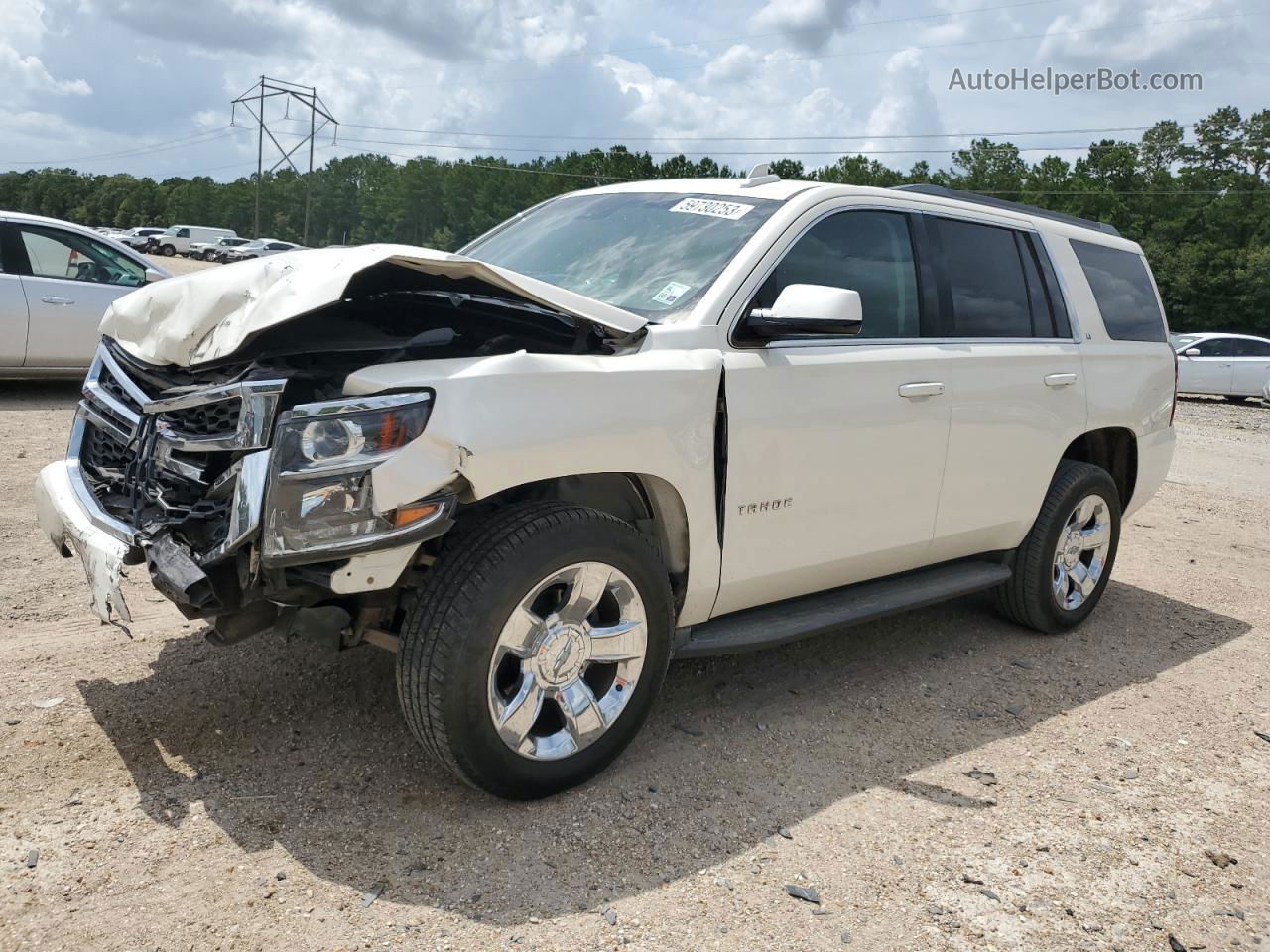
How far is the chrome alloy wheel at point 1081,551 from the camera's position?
17.1 feet

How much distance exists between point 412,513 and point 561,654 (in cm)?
67

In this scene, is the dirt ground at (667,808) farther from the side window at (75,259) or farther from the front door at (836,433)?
the side window at (75,259)

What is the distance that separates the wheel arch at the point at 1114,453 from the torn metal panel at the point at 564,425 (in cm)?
270

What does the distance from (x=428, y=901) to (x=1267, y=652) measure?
456 cm

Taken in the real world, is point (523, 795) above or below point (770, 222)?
below

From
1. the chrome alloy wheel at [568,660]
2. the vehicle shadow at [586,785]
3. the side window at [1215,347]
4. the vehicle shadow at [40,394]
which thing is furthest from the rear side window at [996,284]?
the side window at [1215,347]

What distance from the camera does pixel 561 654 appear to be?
321cm

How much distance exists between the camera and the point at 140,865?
2.86 m

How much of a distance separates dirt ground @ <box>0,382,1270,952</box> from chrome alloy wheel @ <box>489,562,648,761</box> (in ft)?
0.80

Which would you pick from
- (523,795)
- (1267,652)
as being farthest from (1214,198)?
(523,795)

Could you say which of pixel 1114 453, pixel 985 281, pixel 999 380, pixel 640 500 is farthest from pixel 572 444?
pixel 1114 453

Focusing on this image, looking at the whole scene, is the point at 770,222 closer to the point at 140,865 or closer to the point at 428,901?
the point at 428,901

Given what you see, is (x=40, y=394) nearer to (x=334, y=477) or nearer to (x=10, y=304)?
(x=10, y=304)

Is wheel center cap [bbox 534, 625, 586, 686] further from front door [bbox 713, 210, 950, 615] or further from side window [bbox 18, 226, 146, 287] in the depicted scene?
side window [bbox 18, 226, 146, 287]
